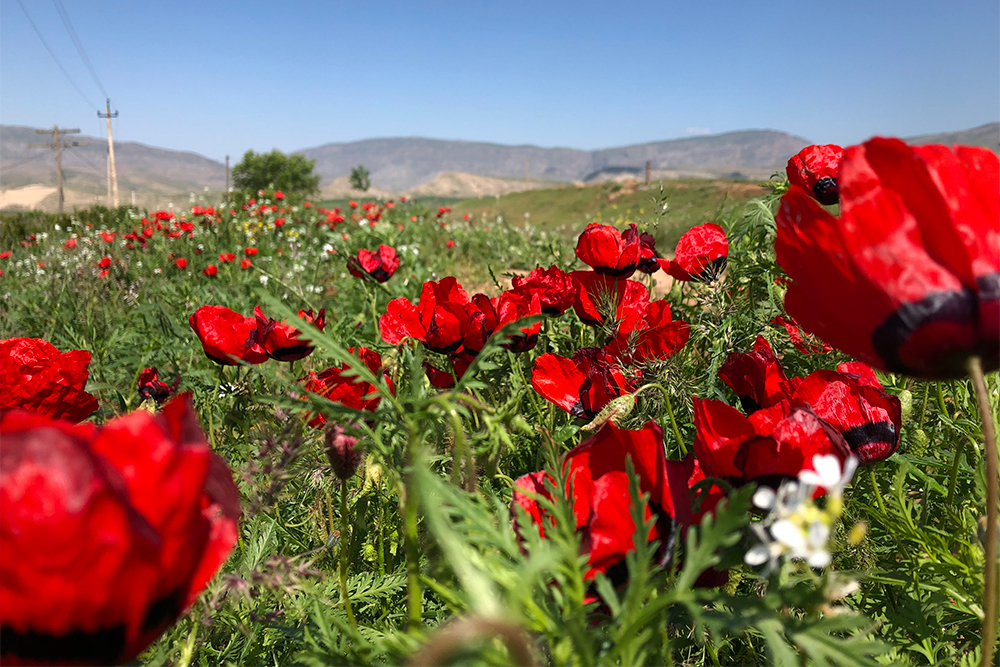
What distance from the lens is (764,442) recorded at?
74 centimetres

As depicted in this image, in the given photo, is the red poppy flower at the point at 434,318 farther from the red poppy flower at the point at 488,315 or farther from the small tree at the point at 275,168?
the small tree at the point at 275,168

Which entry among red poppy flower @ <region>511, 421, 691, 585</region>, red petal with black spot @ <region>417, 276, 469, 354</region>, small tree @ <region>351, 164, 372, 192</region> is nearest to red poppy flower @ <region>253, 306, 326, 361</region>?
red petal with black spot @ <region>417, 276, 469, 354</region>

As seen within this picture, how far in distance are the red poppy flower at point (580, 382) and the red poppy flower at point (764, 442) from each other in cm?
Result: 42

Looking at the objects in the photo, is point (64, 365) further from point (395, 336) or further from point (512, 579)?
point (512, 579)

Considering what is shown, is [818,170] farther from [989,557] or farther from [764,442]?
[989,557]

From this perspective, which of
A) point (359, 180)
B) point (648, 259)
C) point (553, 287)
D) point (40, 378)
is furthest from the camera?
point (359, 180)

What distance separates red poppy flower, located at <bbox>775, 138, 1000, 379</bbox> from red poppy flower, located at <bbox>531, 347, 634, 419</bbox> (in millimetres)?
621

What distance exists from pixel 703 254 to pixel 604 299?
14.5 inches

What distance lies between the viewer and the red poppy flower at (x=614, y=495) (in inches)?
26.9

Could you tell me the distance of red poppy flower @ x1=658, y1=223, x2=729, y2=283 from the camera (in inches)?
73.4

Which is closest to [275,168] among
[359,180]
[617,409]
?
[359,180]

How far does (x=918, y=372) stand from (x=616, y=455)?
0.34 m

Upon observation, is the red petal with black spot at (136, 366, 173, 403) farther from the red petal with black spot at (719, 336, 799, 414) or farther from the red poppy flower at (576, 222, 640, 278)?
the red petal with black spot at (719, 336, 799, 414)

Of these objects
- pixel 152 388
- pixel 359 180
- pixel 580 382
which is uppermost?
pixel 359 180
